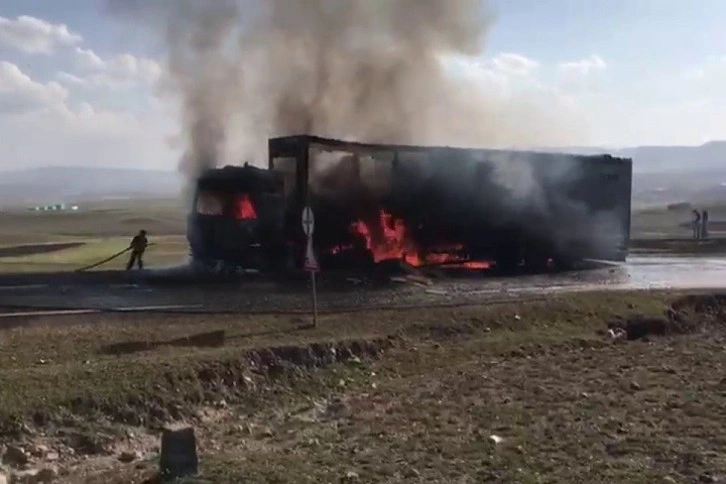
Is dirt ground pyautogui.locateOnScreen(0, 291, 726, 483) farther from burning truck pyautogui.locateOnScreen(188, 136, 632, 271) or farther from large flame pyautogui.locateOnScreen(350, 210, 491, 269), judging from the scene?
large flame pyautogui.locateOnScreen(350, 210, 491, 269)

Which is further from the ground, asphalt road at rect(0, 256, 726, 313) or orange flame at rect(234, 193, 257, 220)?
orange flame at rect(234, 193, 257, 220)

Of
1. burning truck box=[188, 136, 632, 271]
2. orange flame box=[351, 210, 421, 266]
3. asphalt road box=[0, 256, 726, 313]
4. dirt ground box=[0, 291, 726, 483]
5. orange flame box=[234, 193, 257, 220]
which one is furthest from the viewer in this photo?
orange flame box=[351, 210, 421, 266]

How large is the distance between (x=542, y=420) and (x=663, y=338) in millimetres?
6096

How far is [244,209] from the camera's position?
1969 cm

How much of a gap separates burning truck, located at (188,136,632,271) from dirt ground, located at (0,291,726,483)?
591 cm

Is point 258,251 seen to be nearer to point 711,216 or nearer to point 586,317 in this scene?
point 586,317

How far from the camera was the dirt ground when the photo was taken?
7.79 m

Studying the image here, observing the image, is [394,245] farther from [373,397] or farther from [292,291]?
[373,397]

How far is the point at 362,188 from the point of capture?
68.4 ft

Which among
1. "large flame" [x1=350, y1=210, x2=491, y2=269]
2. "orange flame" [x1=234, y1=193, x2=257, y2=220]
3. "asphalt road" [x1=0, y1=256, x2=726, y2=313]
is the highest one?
"orange flame" [x1=234, y1=193, x2=257, y2=220]

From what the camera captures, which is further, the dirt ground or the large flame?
the large flame

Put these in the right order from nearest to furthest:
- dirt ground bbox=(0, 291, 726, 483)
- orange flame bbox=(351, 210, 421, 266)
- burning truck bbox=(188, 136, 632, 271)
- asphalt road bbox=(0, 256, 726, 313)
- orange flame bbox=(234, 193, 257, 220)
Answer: dirt ground bbox=(0, 291, 726, 483), asphalt road bbox=(0, 256, 726, 313), orange flame bbox=(234, 193, 257, 220), burning truck bbox=(188, 136, 632, 271), orange flame bbox=(351, 210, 421, 266)

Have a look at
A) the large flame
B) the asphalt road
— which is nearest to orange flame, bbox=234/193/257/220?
Answer: the asphalt road

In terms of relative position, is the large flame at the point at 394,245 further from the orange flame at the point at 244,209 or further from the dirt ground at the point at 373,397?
the dirt ground at the point at 373,397
